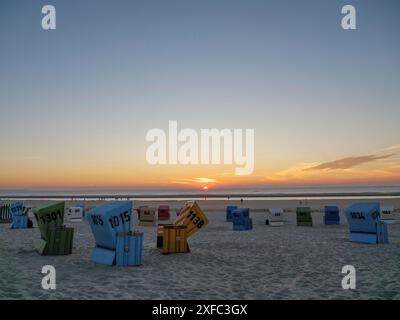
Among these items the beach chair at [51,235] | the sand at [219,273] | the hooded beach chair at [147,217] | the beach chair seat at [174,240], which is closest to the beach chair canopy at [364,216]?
the sand at [219,273]

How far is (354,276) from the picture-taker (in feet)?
32.2

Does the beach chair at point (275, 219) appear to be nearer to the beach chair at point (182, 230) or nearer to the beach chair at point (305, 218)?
the beach chair at point (305, 218)

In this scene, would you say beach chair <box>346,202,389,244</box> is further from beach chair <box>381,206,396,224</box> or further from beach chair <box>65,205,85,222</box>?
beach chair <box>65,205,85,222</box>

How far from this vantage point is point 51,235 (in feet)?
44.1

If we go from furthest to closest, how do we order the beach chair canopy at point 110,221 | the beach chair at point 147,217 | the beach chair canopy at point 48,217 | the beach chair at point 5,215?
the beach chair at point 5,215 < the beach chair at point 147,217 < the beach chair canopy at point 48,217 < the beach chair canopy at point 110,221

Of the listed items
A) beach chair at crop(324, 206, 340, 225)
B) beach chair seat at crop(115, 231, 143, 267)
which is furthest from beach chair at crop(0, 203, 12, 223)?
beach chair at crop(324, 206, 340, 225)

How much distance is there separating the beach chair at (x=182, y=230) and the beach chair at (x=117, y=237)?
7.94 ft

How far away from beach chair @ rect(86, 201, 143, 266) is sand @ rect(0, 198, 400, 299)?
1.38ft

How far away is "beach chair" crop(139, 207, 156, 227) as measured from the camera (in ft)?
87.0

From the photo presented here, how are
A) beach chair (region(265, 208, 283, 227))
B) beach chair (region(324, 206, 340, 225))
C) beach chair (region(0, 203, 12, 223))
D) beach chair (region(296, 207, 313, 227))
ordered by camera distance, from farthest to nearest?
beach chair (region(0, 203, 12, 223)) < beach chair (region(324, 206, 340, 225)) < beach chair (region(265, 208, 283, 227)) < beach chair (region(296, 207, 313, 227))

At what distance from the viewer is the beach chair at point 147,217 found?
26.5 metres

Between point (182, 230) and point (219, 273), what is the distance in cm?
404

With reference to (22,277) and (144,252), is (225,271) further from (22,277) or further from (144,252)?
(22,277)
